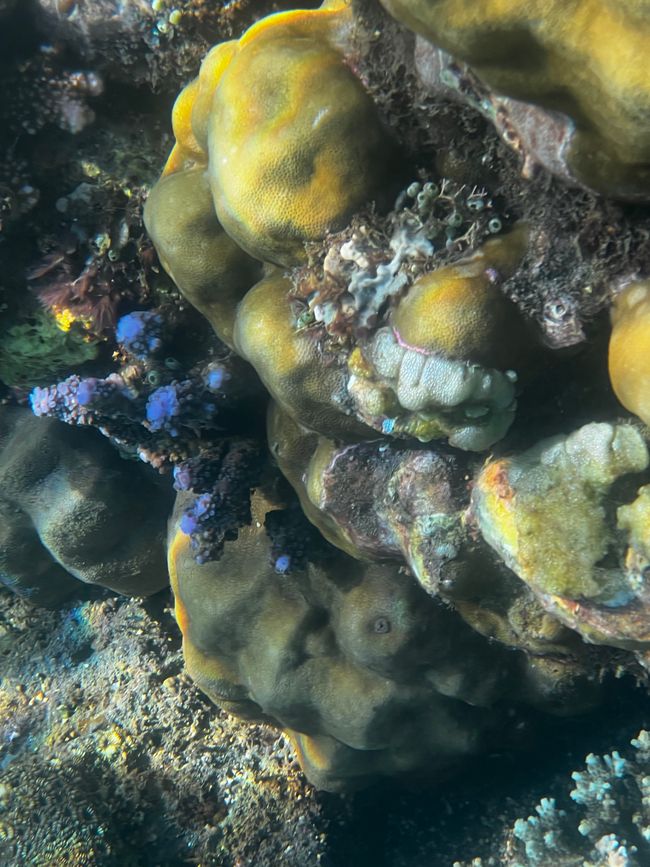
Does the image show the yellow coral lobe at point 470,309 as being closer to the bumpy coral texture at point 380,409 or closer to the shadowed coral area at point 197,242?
the bumpy coral texture at point 380,409

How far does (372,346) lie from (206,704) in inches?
169

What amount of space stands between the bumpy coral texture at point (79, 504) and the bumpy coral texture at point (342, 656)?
544 millimetres

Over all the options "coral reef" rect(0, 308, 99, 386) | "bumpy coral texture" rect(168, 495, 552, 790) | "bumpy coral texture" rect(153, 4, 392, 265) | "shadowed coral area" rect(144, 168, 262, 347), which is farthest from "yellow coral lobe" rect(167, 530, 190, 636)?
"bumpy coral texture" rect(153, 4, 392, 265)

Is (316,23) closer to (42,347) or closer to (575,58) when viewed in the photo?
A: (575,58)

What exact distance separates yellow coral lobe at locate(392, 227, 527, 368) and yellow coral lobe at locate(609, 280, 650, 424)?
14.3 inches

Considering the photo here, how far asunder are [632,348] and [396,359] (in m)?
0.82

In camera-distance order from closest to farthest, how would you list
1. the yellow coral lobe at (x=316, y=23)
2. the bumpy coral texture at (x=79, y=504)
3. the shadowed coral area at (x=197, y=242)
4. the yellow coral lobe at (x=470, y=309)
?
the yellow coral lobe at (x=470, y=309)
the yellow coral lobe at (x=316, y=23)
the shadowed coral area at (x=197, y=242)
the bumpy coral texture at (x=79, y=504)

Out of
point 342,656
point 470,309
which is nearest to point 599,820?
point 342,656

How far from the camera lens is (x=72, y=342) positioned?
4008 mm

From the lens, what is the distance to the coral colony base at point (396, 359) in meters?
1.95

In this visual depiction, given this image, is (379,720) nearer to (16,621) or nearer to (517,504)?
(517,504)

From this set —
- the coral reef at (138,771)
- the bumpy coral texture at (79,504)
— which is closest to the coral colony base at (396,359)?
the bumpy coral texture at (79,504)

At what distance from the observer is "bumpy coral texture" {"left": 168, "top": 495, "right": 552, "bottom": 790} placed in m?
3.97

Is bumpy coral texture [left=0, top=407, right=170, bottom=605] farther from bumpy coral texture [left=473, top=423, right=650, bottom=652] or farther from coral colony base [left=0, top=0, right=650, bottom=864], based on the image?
bumpy coral texture [left=473, top=423, right=650, bottom=652]
